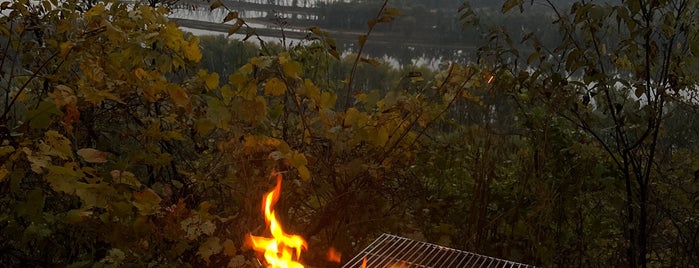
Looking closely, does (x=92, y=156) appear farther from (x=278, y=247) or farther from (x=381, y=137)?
(x=381, y=137)

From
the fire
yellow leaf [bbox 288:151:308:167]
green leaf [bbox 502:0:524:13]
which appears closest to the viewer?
the fire

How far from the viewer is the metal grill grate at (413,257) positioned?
159 cm

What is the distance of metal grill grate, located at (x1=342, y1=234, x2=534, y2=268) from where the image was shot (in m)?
1.59

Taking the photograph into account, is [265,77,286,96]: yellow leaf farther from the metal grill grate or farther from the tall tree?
the tall tree

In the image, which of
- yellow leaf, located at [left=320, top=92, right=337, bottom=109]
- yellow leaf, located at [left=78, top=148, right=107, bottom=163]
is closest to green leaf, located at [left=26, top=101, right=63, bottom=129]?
yellow leaf, located at [left=78, top=148, right=107, bottom=163]

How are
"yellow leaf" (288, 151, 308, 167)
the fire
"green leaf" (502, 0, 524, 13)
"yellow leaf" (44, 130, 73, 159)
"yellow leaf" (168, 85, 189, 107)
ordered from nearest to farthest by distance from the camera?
the fire → "yellow leaf" (44, 130, 73, 159) → "yellow leaf" (288, 151, 308, 167) → "yellow leaf" (168, 85, 189, 107) → "green leaf" (502, 0, 524, 13)

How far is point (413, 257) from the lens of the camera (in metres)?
1.68

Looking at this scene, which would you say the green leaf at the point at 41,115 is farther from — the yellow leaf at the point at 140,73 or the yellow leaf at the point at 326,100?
the yellow leaf at the point at 326,100

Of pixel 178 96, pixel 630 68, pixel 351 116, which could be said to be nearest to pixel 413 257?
pixel 351 116

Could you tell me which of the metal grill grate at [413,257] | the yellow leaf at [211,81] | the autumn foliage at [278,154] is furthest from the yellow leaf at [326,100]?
the metal grill grate at [413,257]

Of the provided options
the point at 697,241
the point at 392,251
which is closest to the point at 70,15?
the point at 392,251

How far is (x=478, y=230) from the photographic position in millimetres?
2518

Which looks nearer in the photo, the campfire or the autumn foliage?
the campfire

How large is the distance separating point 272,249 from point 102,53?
116 cm
